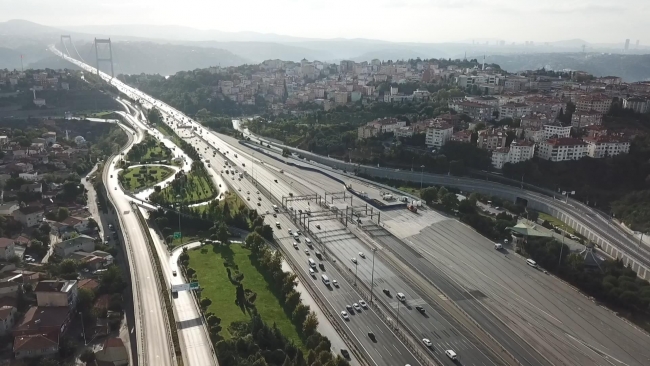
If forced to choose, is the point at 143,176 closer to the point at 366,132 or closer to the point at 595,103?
the point at 366,132

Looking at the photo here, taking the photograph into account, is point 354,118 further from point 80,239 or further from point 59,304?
point 59,304

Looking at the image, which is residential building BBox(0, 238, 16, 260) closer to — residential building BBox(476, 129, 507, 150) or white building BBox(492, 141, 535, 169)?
white building BBox(492, 141, 535, 169)

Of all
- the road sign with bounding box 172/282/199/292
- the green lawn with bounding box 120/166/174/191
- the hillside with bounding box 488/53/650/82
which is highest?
the hillside with bounding box 488/53/650/82

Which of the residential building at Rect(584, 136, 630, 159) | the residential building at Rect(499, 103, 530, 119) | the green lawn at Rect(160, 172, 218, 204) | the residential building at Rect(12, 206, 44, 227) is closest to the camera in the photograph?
the residential building at Rect(12, 206, 44, 227)

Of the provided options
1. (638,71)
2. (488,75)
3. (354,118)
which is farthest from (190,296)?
(638,71)

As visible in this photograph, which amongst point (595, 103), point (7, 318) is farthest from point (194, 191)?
point (595, 103)

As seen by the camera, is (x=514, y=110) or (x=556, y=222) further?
(x=514, y=110)

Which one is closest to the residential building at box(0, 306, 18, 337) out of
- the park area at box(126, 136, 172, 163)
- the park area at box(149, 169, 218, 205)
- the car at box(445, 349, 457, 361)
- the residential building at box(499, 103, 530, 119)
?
the park area at box(149, 169, 218, 205)
